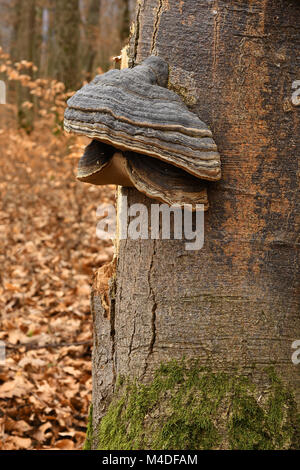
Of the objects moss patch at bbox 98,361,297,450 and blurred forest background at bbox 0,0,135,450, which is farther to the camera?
blurred forest background at bbox 0,0,135,450

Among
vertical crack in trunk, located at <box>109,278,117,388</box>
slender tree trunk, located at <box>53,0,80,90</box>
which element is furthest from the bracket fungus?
slender tree trunk, located at <box>53,0,80,90</box>

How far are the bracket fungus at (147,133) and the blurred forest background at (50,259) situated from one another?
0.91 metres

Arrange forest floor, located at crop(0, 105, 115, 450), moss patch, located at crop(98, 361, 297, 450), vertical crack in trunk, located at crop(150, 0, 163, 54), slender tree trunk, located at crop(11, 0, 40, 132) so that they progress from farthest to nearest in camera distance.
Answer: slender tree trunk, located at crop(11, 0, 40, 132), forest floor, located at crop(0, 105, 115, 450), vertical crack in trunk, located at crop(150, 0, 163, 54), moss patch, located at crop(98, 361, 297, 450)

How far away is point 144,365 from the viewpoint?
72.2 inches

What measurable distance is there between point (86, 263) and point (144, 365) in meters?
4.27

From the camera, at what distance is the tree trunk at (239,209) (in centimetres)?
173

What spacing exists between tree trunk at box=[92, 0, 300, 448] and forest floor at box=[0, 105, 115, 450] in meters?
1.72

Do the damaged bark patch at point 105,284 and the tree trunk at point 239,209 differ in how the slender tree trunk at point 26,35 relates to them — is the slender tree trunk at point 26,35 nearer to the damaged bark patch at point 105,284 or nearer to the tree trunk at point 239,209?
the damaged bark patch at point 105,284

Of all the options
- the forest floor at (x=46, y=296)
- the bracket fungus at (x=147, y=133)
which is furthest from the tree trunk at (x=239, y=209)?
the forest floor at (x=46, y=296)

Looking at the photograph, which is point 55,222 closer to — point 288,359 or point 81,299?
point 81,299

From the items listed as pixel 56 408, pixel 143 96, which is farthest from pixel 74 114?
pixel 56 408

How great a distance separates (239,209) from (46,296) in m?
3.92

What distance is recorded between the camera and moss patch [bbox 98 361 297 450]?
170cm

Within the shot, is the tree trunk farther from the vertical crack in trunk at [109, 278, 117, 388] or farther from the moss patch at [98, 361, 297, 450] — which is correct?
the vertical crack in trunk at [109, 278, 117, 388]
